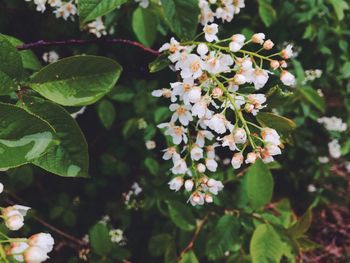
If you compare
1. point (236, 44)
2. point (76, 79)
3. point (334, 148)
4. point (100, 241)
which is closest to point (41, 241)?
point (76, 79)

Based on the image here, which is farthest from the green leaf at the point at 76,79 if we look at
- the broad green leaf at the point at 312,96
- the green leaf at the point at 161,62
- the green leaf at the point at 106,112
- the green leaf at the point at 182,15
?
the broad green leaf at the point at 312,96

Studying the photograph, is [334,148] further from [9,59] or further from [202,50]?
[9,59]

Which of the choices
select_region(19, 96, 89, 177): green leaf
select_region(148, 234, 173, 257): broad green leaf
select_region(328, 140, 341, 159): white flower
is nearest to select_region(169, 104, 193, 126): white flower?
select_region(19, 96, 89, 177): green leaf

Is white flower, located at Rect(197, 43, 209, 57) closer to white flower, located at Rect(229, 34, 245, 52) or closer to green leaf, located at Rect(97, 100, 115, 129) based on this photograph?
white flower, located at Rect(229, 34, 245, 52)

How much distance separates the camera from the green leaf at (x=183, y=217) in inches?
86.2

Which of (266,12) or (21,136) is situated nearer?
(21,136)

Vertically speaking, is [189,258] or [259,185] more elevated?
[259,185]

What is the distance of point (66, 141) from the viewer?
1.26m

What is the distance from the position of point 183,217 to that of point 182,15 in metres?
1.04

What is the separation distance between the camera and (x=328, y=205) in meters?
3.60

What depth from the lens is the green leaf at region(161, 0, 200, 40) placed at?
148cm

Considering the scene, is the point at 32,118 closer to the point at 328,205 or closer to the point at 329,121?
the point at 329,121

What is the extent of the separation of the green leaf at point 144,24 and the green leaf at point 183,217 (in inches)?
30.1

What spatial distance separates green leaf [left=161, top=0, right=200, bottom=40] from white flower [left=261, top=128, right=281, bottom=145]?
0.39m
